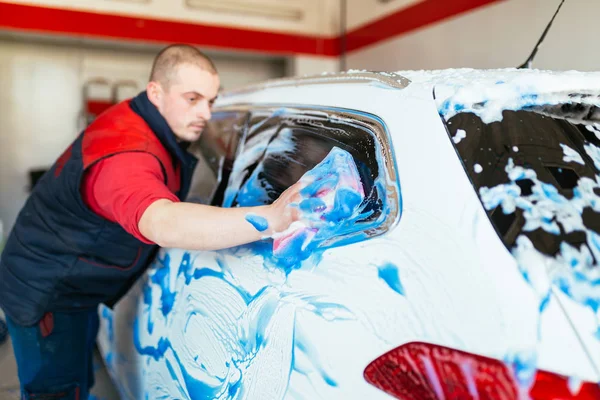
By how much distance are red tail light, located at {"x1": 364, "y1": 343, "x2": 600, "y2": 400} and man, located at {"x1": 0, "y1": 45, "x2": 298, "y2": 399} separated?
0.83m

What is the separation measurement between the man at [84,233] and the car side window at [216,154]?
64 millimetres

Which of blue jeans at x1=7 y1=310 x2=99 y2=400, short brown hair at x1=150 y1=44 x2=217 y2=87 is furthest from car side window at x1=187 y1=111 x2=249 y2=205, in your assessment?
blue jeans at x1=7 y1=310 x2=99 y2=400

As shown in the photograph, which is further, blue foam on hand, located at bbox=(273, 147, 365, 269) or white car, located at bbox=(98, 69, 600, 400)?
blue foam on hand, located at bbox=(273, 147, 365, 269)

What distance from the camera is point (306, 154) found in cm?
138

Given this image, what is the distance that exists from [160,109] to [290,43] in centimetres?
458

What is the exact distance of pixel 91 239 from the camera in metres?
1.68

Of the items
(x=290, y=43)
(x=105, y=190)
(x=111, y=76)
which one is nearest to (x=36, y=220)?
(x=105, y=190)

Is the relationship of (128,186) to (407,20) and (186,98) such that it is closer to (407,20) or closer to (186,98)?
(186,98)

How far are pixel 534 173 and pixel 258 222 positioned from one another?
55cm

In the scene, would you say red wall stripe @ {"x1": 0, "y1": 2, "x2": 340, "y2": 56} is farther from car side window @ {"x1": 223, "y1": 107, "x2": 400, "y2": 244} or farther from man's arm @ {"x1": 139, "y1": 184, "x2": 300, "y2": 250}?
man's arm @ {"x1": 139, "y1": 184, "x2": 300, "y2": 250}

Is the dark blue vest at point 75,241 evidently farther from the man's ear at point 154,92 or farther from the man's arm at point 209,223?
the man's arm at point 209,223

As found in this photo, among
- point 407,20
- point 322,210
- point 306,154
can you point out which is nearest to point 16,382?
point 306,154

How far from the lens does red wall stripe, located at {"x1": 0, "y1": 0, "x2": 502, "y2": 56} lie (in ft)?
15.5

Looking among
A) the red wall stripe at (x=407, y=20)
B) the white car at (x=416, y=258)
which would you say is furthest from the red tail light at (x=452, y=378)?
the red wall stripe at (x=407, y=20)
